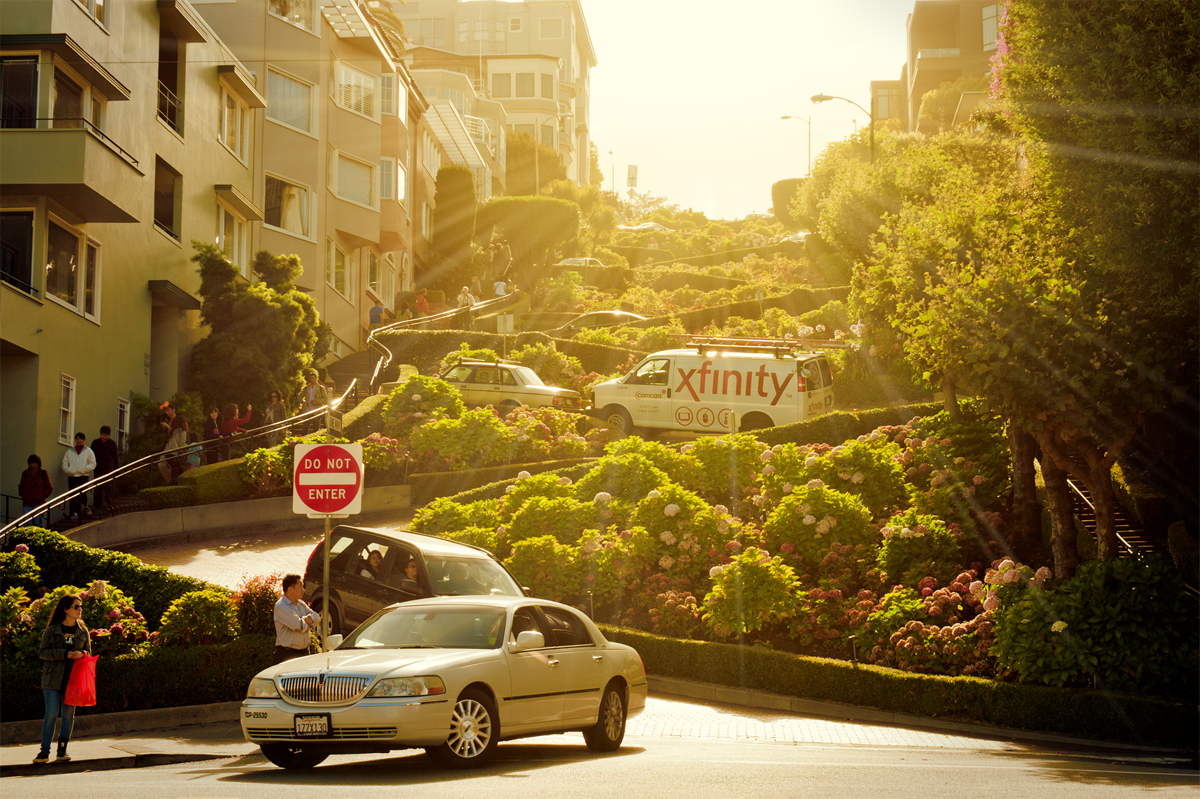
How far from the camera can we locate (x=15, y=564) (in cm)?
1482

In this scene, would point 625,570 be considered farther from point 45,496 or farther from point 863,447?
point 45,496

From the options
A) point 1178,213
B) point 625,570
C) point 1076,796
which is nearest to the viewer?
point 1076,796

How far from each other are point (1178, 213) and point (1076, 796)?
22.3 ft

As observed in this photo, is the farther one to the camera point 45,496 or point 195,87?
point 195,87

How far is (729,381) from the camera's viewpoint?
2773 centimetres

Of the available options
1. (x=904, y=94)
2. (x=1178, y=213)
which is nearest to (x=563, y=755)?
(x=1178, y=213)

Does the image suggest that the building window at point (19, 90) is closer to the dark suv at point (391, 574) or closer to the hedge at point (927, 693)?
the dark suv at point (391, 574)

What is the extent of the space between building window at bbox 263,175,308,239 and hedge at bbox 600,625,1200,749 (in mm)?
25774

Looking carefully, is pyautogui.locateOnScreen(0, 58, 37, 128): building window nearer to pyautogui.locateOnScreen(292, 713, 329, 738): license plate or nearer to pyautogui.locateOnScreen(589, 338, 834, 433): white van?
pyautogui.locateOnScreen(589, 338, 834, 433): white van

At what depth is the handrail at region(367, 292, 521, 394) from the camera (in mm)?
35844

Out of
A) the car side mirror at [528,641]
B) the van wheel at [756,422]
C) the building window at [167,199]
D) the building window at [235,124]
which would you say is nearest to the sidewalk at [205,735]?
the car side mirror at [528,641]

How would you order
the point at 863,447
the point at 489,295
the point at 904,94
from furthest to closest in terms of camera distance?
1. the point at 904,94
2. the point at 489,295
3. the point at 863,447

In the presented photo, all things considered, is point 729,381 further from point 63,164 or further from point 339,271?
point 339,271

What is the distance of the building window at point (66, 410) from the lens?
23.1 metres
